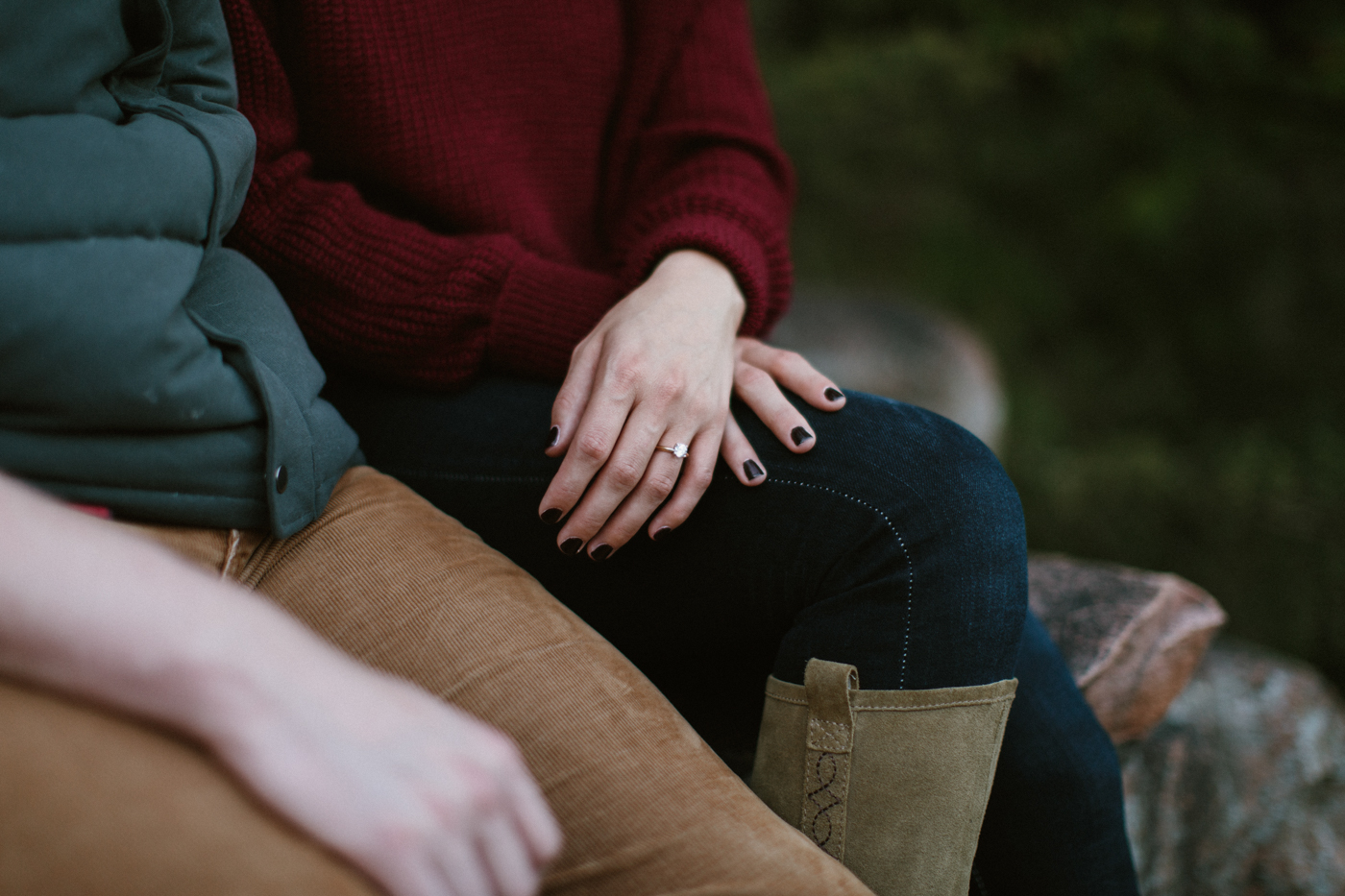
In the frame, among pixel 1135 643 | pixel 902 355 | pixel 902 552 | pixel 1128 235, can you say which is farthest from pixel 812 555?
pixel 1128 235

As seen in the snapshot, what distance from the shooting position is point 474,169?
0.81 metres

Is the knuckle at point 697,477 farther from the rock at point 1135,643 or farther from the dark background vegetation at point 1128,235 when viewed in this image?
the dark background vegetation at point 1128,235

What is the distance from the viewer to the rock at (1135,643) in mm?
990

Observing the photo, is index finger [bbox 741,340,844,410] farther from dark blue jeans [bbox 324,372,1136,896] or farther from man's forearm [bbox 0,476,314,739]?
man's forearm [bbox 0,476,314,739]

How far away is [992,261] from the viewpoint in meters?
2.68

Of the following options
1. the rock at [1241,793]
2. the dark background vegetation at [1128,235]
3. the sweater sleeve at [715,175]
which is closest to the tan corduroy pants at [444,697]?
the sweater sleeve at [715,175]

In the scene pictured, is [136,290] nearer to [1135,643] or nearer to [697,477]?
[697,477]

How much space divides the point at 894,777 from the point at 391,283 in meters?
0.58

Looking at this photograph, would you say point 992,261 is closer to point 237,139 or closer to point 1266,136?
point 1266,136

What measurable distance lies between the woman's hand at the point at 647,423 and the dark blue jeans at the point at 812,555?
0.08 ft

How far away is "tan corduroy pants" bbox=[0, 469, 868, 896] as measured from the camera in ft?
1.20

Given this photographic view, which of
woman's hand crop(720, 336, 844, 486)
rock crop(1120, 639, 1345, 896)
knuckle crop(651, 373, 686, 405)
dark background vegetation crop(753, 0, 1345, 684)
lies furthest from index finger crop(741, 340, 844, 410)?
dark background vegetation crop(753, 0, 1345, 684)

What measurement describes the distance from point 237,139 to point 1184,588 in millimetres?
1153

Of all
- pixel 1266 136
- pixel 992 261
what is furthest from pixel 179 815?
pixel 1266 136
